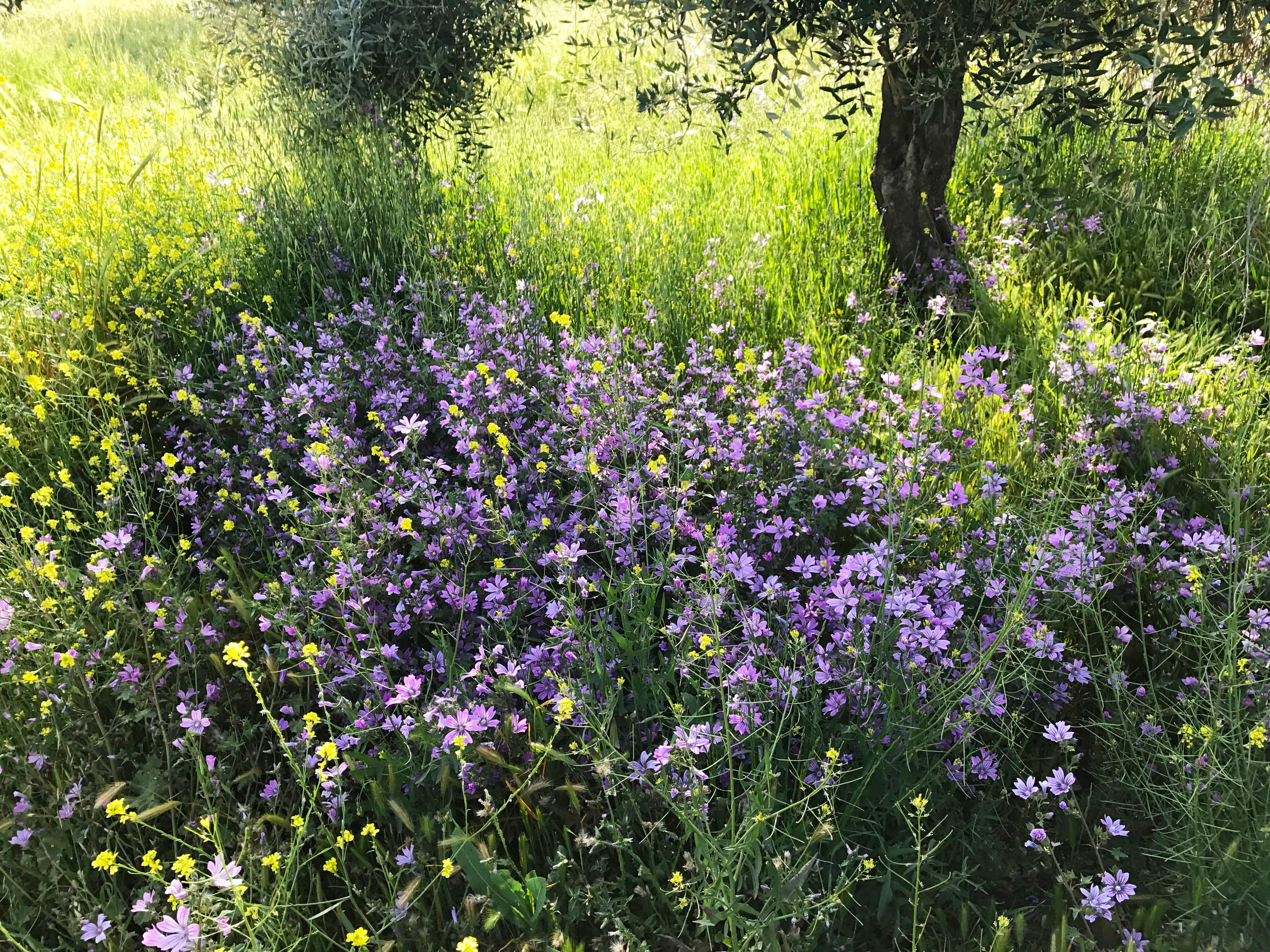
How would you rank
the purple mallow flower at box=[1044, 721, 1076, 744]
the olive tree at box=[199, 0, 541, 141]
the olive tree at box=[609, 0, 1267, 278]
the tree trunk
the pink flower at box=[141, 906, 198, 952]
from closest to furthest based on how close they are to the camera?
the pink flower at box=[141, 906, 198, 952] → the purple mallow flower at box=[1044, 721, 1076, 744] → the olive tree at box=[609, 0, 1267, 278] → the tree trunk → the olive tree at box=[199, 0, 541, 141]

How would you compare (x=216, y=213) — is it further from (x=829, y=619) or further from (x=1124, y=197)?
(x=1124, y=197)

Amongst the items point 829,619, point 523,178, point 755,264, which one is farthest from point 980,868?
point 523,178

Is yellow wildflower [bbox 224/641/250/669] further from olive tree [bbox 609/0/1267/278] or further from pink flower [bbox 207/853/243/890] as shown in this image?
olive tree [bbox 609/0/1267/278]

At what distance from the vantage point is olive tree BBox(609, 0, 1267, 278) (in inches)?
117

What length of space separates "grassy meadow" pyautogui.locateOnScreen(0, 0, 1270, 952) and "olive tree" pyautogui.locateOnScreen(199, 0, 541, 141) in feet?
4.91

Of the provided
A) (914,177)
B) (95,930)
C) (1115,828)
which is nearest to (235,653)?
(95,930)

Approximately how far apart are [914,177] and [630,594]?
3.09 metres

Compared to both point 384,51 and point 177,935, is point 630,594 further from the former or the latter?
point 384,51

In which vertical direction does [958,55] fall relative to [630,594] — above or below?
above

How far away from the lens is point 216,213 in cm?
471

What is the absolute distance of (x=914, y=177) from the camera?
14.2ft

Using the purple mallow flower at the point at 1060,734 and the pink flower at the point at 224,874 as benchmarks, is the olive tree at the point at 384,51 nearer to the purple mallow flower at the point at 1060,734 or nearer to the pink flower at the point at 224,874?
the pink flower at the point at 224,874

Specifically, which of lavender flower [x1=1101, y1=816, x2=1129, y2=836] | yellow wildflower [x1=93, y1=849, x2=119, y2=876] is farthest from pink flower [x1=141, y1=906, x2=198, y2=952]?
lavender flower [x1=1101, y1=816, x2=1129, y2=836]

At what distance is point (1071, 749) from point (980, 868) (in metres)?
0.39
